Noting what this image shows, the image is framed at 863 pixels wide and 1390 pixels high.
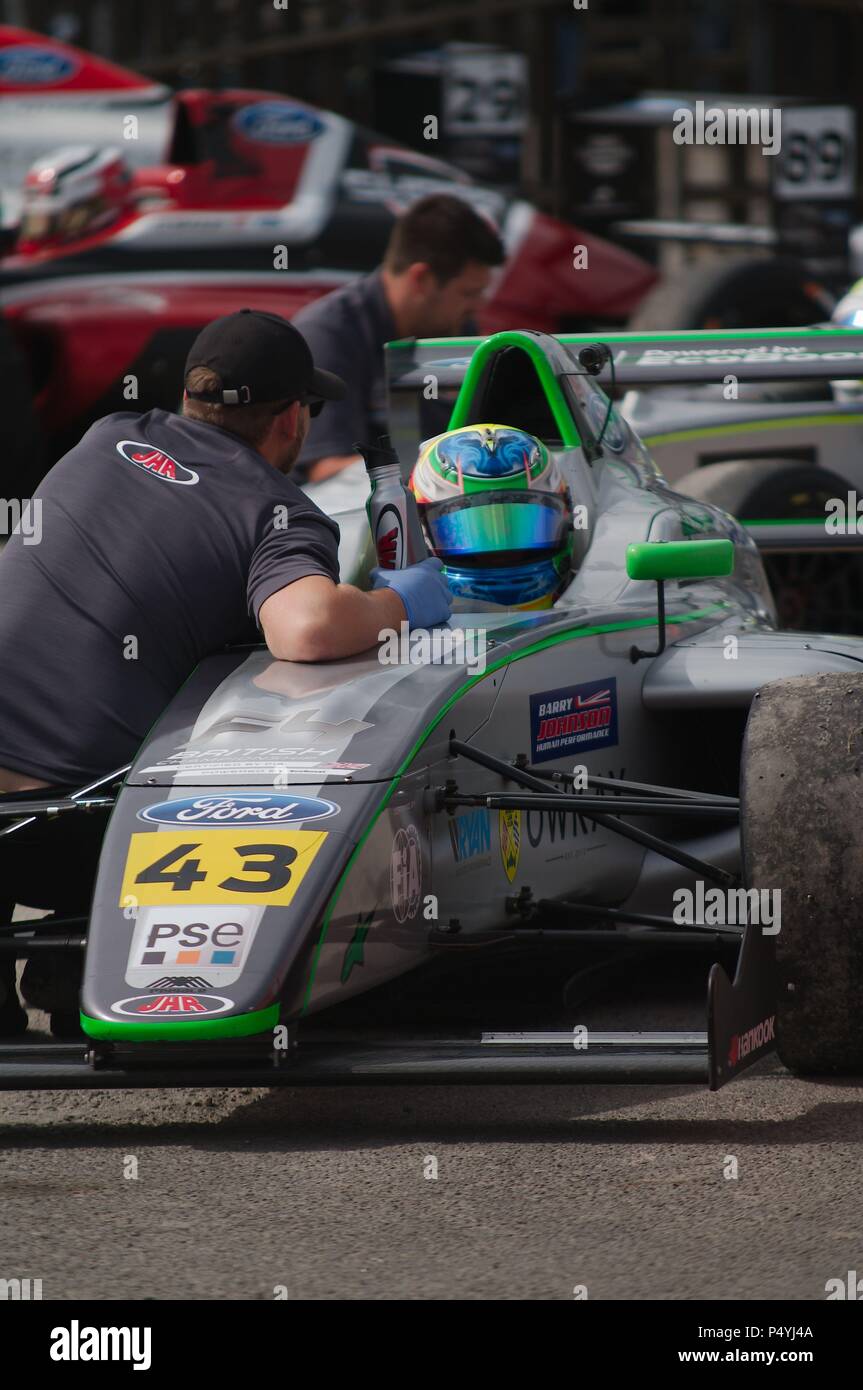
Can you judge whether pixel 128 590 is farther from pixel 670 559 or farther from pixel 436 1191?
pixel 436 1191

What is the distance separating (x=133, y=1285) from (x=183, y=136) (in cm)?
921

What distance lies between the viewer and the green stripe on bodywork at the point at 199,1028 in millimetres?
3562

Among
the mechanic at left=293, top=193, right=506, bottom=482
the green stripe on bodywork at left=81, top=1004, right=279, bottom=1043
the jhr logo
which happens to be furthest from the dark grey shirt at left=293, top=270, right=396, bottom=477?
the jhr logo

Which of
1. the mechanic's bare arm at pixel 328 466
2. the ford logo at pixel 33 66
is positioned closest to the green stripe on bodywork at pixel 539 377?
the mechanic's bare arm at pixel 328 466

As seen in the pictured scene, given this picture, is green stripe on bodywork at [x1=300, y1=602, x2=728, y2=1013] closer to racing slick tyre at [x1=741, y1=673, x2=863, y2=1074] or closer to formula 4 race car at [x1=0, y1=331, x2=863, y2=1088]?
formula 4 race car at [x1=0, y1=331, x2=863, y2=1088]

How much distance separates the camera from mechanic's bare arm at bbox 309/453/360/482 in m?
7.57

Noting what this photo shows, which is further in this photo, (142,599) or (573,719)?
(573,719)

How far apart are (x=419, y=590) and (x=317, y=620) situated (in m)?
0.31

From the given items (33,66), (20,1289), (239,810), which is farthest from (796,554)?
(33,66)

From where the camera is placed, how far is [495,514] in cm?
500

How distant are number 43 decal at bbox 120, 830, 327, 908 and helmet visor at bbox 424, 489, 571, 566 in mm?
1396

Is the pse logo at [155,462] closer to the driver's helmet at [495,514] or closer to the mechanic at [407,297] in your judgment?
Result: the driver's helmet at [495,514]

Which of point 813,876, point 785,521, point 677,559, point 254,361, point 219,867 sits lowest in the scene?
point 785,521

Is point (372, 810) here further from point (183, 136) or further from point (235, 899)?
point (183, 136)
